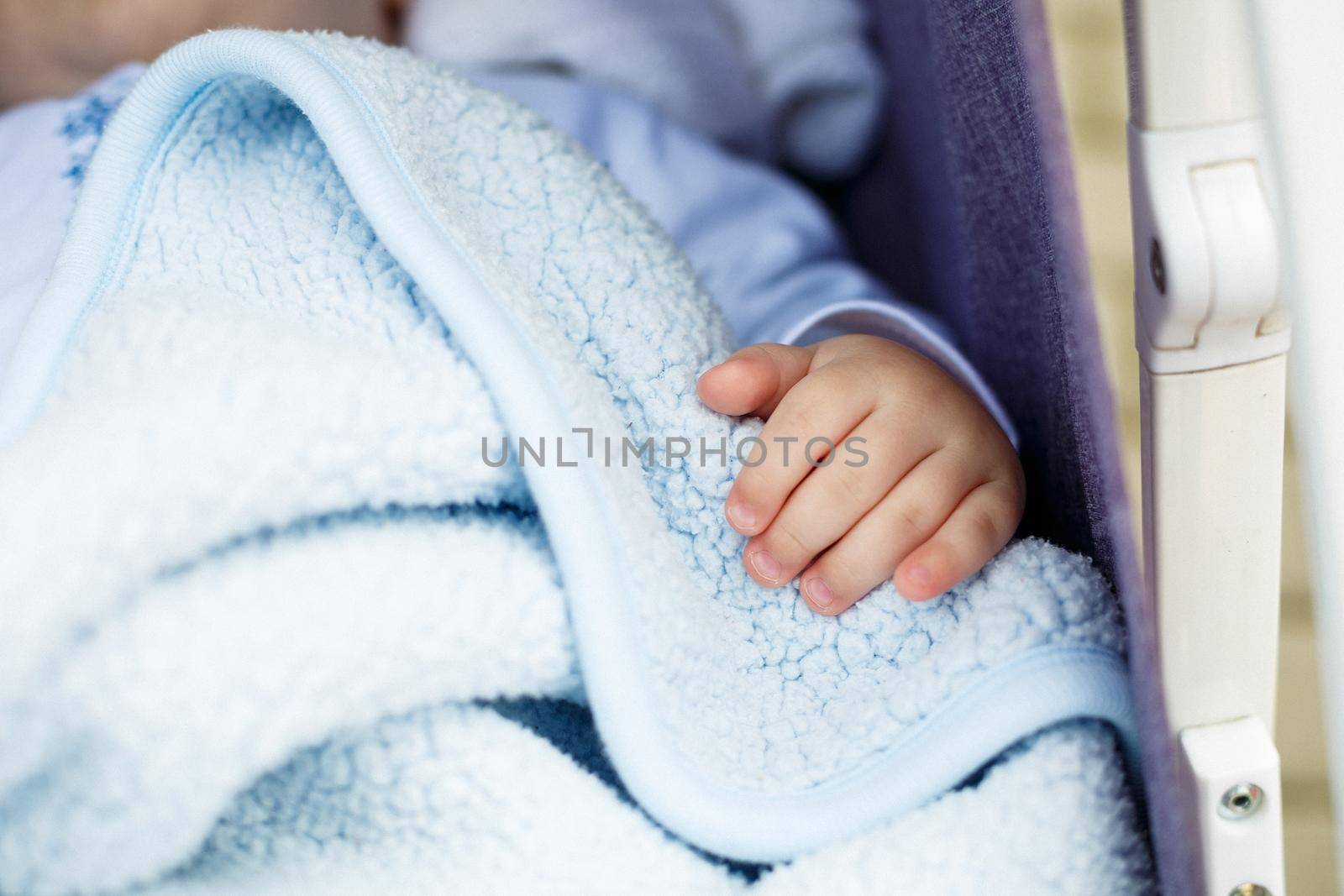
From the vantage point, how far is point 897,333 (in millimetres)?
558

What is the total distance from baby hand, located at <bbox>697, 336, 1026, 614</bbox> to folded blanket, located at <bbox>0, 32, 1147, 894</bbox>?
0.05ft

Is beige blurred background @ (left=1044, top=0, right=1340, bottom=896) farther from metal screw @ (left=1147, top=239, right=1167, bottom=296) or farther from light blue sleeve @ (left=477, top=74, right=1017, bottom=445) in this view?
metal screw @ (left=1147, top=239, right=1167, bottom=296)

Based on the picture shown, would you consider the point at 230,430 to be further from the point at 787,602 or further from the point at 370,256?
the point at 787,602

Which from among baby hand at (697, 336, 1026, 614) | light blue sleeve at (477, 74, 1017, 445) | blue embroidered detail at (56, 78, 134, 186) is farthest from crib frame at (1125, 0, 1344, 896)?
blue embroidered detail at (56, 78, 134, 186)

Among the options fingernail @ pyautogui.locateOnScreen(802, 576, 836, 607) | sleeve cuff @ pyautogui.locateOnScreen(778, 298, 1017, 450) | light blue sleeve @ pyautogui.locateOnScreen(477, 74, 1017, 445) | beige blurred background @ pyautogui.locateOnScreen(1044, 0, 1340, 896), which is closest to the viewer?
fingernail @ pyautogui.locateOnScreen(802, 576, 836, 607)

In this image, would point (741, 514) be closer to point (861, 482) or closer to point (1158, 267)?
point (861, 482)

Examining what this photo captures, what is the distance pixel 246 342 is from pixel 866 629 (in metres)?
0.25

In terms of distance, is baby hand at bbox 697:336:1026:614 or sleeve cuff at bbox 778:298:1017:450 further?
sleeve cuff at bbox 778:298:1017:450

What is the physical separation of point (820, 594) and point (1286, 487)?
0.79 m

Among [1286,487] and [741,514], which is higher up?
[741,514]

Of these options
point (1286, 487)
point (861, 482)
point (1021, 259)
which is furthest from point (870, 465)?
point (1286, 487)

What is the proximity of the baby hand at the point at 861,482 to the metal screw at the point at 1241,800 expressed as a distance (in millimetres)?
120

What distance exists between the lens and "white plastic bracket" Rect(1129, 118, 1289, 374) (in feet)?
0.86

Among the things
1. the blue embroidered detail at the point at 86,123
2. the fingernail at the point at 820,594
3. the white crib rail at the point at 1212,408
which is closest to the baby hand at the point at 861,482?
the fingernail at the point at 820,594
